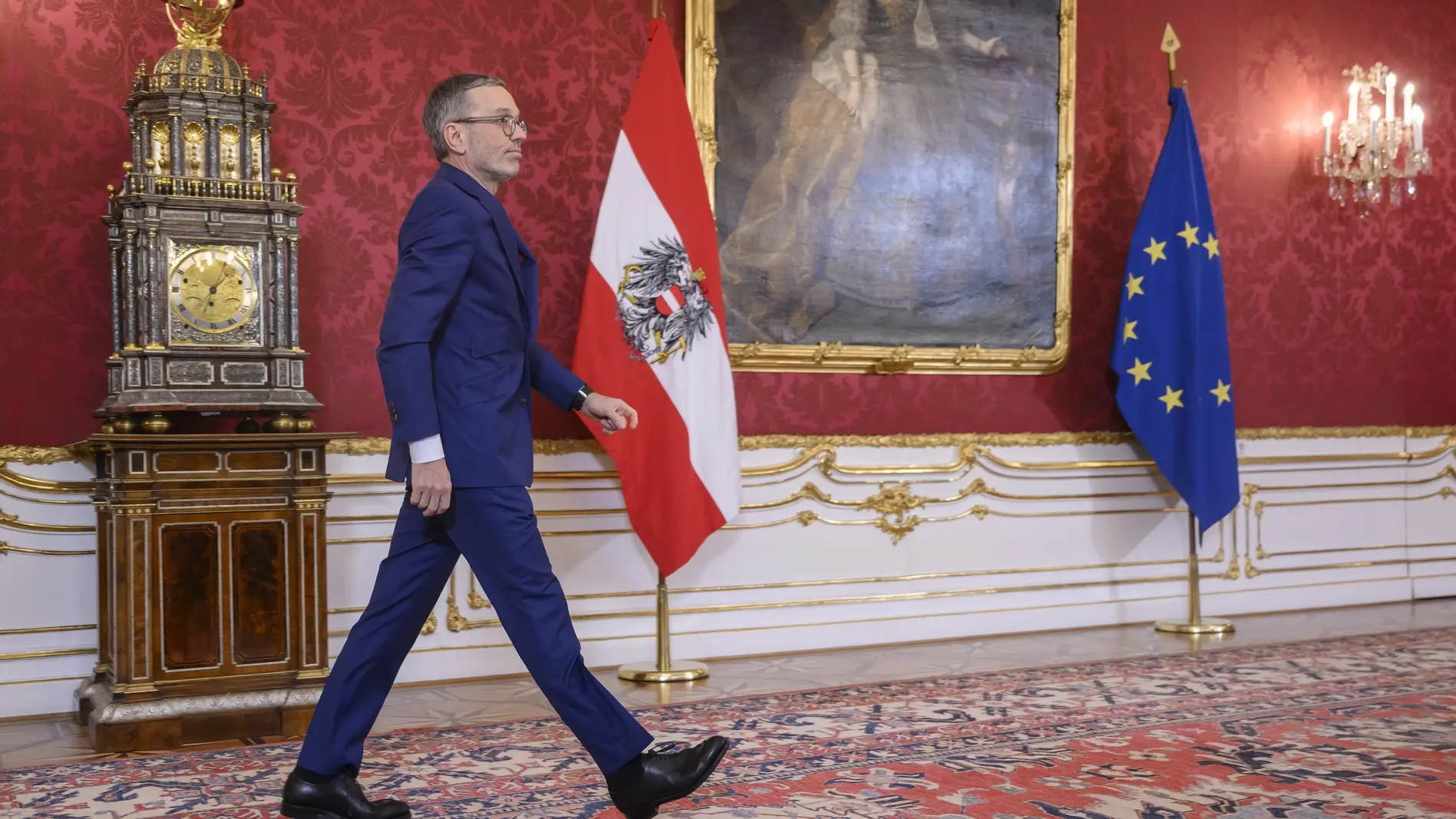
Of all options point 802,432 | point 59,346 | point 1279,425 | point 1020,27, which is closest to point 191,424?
point 59,346

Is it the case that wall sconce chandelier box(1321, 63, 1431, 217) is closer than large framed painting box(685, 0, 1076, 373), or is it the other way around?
large framed painting box(685, 0, 1076, 373)

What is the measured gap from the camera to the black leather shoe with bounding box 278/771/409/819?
2727 mm

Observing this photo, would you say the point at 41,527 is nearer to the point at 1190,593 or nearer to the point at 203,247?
the point at 203,247

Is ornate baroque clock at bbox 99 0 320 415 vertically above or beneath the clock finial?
beneath

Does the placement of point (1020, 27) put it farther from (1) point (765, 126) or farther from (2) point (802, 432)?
(2) point (802, 432)

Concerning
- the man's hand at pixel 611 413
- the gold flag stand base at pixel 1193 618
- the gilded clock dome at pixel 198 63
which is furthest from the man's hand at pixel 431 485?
the gold flag stand base at pixel 1193 618

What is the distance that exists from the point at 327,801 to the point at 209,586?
4.51 feet

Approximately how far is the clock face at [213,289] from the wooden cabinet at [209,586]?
0.38 metres

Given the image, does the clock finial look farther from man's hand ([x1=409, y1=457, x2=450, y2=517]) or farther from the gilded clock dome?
man's hand ([x1=409, y1=457, x2=450, y2=517])

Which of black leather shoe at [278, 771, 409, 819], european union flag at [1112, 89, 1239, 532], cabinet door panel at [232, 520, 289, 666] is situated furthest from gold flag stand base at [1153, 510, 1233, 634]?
black leather shoe at [278, 771, 409, 819]

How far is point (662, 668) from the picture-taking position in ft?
15.8

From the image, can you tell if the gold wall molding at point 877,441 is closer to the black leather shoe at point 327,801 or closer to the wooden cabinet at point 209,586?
the wooden cabinet at point 209,586

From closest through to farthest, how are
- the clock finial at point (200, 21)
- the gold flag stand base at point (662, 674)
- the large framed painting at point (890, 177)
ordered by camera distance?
the clock finial at point (200, 21) < the gold flag stand base at point (662, 674) < the large framed painting at point (890, 177)

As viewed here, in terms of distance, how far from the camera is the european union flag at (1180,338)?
573 centimetres
